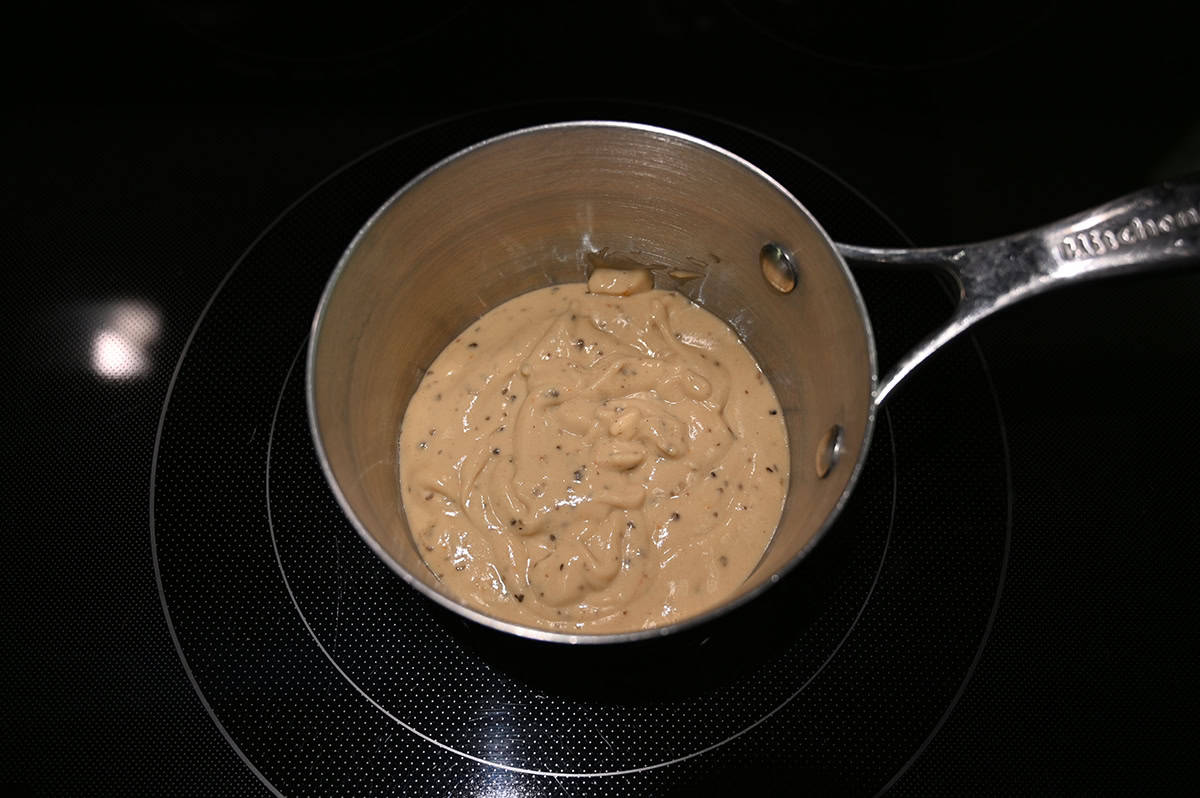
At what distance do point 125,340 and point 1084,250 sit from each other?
131 cm

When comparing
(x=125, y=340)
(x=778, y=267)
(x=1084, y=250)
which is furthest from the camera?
(x=125, y=340)

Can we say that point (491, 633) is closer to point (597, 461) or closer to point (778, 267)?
point (597, 461)

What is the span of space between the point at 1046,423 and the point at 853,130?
571mm

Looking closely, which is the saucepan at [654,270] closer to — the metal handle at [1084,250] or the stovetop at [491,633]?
the metal handle at [1084,250]

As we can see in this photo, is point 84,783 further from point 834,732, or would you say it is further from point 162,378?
point 834,732

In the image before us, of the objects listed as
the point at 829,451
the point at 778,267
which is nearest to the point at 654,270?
the point at 778,267

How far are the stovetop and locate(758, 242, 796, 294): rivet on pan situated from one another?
0.78 feet

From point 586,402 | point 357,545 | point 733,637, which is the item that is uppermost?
point 586,402

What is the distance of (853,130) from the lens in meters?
1.42

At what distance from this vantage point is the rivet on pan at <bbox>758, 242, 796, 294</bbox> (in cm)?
108

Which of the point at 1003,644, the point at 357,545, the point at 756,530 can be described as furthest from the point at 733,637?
the point at 357,545

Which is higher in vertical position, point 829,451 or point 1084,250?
point 1084,250

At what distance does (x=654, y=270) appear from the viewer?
129cm

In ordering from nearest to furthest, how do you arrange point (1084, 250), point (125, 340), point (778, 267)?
point (1084, 250), point (778, 267), point (125, 340)
